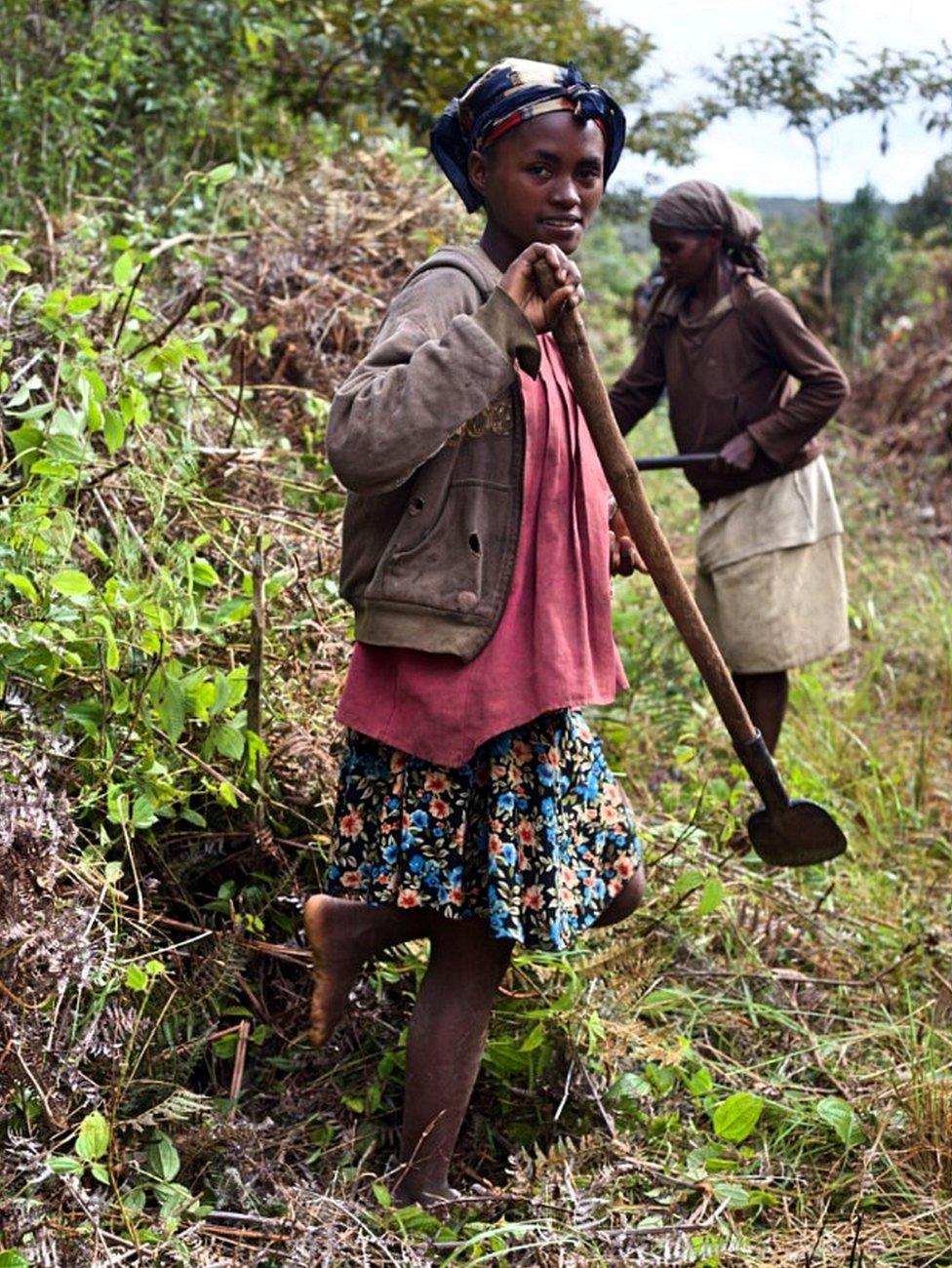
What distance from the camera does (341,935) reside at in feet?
8.36

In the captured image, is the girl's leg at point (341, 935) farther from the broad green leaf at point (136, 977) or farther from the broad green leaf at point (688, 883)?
the broad green leaf at point (688, 883)

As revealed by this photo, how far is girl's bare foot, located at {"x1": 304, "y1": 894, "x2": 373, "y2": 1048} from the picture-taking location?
2.54 meters

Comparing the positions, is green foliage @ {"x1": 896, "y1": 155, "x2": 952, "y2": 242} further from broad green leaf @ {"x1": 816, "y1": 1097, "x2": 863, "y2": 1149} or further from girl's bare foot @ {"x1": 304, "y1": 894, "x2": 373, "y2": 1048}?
girl's bare foot @ {"x1": 304, "y1": 894, "x2": 373, "y2": 1048}

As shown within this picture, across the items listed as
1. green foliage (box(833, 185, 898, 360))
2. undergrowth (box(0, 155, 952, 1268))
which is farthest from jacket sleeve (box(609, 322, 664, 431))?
green foliage (box(833, 185, 898, 360))

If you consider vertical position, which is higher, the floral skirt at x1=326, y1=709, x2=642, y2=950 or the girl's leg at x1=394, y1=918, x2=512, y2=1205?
the floral skirt at x1=326, y1=709, x2=642, y2=950

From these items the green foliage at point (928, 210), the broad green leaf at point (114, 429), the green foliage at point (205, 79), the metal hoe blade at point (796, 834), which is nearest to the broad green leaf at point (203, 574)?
the broad green leaf at point (114, 429)

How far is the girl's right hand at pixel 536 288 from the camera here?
2.27 metres

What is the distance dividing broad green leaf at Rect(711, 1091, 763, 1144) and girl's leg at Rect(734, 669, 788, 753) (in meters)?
1.81

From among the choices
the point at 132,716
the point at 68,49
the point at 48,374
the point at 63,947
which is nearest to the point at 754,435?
the point at 48,374

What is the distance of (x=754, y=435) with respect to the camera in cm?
427

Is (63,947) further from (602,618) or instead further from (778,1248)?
(778,1248)

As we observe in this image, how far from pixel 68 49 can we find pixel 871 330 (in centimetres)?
759

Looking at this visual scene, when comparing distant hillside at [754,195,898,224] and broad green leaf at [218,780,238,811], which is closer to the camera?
broad green leaf at [218,780,238,811]

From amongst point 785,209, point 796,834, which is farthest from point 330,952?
point 785,209
